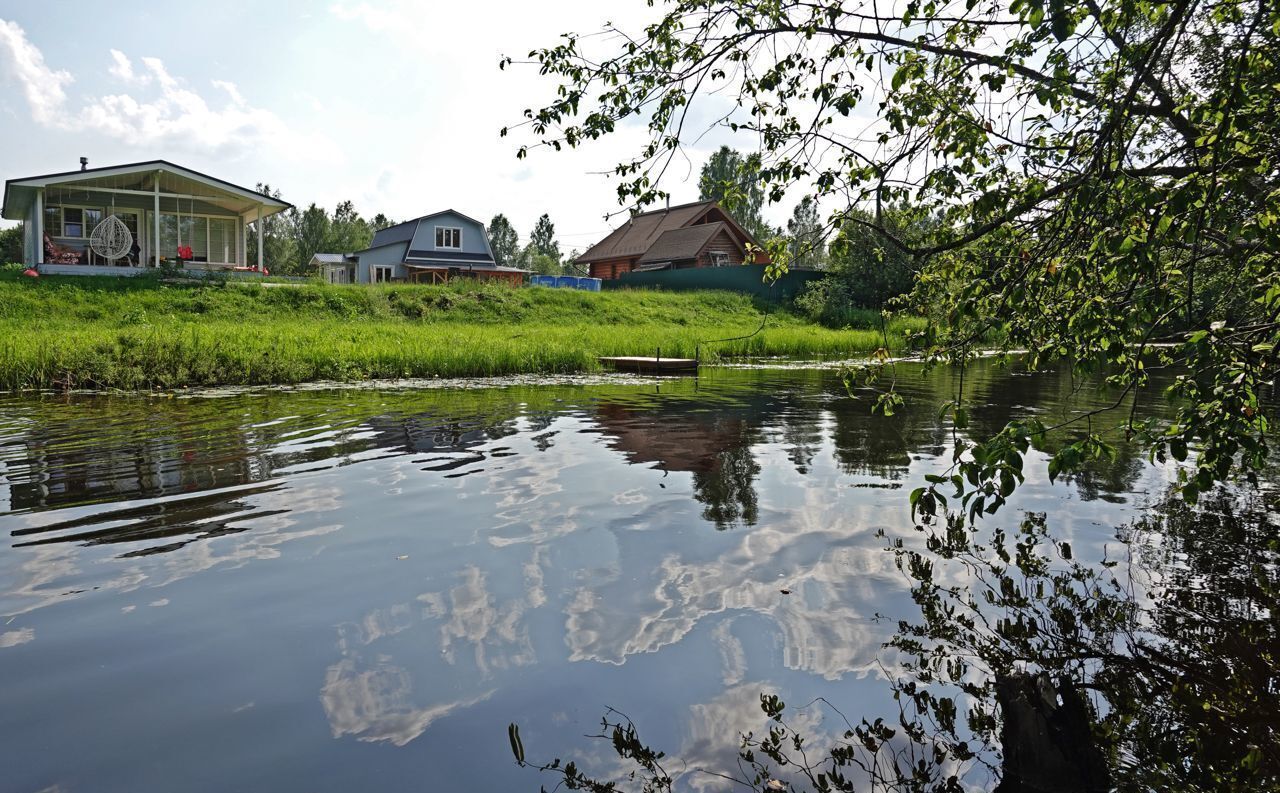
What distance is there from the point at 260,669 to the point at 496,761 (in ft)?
4.67

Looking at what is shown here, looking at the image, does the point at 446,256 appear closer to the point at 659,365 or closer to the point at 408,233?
the point at 408,233

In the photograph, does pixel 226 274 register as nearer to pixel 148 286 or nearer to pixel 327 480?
pixel 148 286

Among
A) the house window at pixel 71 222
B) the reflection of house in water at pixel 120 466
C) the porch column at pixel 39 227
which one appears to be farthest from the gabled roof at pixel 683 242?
the reflection of house in water at pixel 120 466

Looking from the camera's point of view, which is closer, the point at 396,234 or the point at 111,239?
the point at 111,239

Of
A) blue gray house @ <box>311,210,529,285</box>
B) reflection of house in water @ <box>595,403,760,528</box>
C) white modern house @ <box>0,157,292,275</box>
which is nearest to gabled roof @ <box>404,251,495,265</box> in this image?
blue gray house @ <box>311,210,529,285</box>

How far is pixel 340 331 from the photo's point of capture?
2130cm

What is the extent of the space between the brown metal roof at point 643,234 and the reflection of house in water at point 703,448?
35331mm

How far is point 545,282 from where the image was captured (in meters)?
41.9

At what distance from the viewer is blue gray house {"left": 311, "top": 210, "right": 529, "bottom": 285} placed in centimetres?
4447

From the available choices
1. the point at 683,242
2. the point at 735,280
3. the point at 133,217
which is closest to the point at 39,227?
the point at 133,217

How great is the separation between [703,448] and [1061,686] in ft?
21.0

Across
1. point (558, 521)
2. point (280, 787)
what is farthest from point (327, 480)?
point (280, 787)

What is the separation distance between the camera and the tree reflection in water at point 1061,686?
9.95ft

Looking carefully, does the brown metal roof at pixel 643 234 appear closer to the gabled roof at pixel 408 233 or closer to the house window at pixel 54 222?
the gabled roof at pixel 408 233
